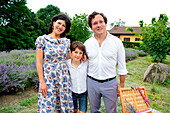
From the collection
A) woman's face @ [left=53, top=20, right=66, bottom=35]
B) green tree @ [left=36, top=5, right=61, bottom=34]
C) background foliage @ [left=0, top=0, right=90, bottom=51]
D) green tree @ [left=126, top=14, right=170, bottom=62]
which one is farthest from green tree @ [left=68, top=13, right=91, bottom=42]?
woman's face @ [left=53, top=20, right=66, bottom=35]

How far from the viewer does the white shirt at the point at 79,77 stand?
7.27ft

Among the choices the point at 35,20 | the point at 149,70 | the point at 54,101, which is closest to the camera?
the point at 54,101

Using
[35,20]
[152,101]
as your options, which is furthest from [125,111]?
[35,20]

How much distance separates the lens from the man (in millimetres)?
2037

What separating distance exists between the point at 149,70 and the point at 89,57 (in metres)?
4.99

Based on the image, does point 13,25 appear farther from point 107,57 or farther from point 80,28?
point 107,57

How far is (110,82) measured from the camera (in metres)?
2.05

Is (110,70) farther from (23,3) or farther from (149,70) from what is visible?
(23,3)

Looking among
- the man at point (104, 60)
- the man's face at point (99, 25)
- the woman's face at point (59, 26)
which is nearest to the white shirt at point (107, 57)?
the man at point (104, 60)

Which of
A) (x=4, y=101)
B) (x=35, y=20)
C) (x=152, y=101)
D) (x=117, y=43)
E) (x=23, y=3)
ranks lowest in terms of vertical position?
(x=152, y=101)

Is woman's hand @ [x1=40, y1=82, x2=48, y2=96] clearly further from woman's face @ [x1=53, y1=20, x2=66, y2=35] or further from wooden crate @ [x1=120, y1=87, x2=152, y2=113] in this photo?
wooden crate @ [x1=120, y1=87, x2=152, y2=113]

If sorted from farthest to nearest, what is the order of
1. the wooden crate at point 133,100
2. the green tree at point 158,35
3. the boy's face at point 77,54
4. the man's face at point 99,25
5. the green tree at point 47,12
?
the green tree at point 47,12, the green tree at point 158,35, the boy's face at point 77,54, the man's face at point 99,25, the wooden crate at point 133,100

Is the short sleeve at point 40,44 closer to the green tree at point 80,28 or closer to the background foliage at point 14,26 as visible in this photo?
the background foliage at point 14,26

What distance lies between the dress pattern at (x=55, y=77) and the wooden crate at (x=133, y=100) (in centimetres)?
87
